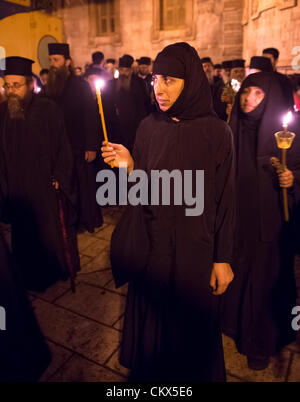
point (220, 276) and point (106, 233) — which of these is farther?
point (106, 233)

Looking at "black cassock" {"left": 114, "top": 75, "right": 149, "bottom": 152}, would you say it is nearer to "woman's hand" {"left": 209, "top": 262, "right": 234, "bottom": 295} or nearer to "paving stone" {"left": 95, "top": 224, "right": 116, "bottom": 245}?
"paving stone" {"left": 95, "top": 224, "right": 116, "bottom": 245}

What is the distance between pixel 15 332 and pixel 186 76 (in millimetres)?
2082

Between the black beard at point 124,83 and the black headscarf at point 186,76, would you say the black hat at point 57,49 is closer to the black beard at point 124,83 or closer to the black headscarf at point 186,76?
the black beard at point 124,83

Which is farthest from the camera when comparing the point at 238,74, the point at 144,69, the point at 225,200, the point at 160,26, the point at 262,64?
the point at 160,26

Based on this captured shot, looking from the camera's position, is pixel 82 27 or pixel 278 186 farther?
pixel 82 27

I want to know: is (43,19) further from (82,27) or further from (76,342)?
(76,342)

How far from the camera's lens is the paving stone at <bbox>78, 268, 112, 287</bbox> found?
14.5 feet

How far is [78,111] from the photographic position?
581 centimetres

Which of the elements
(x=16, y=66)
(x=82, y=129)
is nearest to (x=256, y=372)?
(x=16, y=66)

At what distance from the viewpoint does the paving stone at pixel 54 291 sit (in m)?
4.14

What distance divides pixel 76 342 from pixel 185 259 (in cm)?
171

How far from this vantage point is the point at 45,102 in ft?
13.6

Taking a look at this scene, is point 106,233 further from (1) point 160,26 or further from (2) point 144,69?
(1) point 160,26

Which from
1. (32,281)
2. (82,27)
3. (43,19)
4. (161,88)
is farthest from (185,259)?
(82,27)
